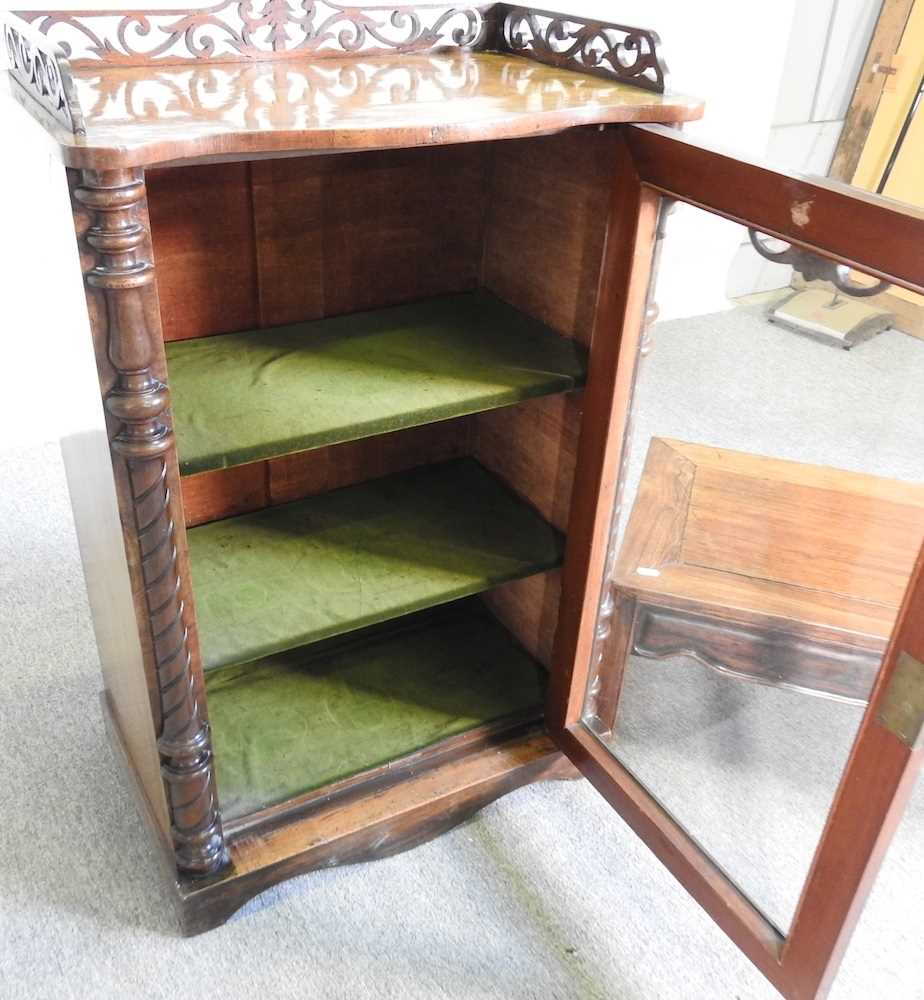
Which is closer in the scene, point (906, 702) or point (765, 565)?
point (906, 702)

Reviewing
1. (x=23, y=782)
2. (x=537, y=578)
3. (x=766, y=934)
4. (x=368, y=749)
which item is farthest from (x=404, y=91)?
(x=23, y=782)

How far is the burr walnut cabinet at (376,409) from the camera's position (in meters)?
0.85

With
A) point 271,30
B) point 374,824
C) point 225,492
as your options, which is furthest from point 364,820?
point 271,30

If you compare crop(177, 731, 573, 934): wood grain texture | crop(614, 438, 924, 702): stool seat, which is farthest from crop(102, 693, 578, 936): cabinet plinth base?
crop(614, 438, 924, 702): stool seat

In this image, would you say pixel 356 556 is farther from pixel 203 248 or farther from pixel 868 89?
pixel 868 89

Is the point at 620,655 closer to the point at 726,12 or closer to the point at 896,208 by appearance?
the point at 896,208

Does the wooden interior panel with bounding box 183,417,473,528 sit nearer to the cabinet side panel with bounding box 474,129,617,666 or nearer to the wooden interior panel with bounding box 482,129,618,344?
the cabinet side panel with bounding box 474,129,617,666

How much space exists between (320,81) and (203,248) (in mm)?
244

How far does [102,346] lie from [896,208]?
66 cm

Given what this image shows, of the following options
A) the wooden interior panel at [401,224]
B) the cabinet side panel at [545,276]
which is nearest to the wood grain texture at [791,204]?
the cabinet side panel at [545,276]

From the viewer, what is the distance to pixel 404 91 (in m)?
1.02

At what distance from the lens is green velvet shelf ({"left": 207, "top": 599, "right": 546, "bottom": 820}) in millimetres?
1293

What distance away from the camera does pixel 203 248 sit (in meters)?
1.15

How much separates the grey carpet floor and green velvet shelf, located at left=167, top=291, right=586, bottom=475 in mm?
515
